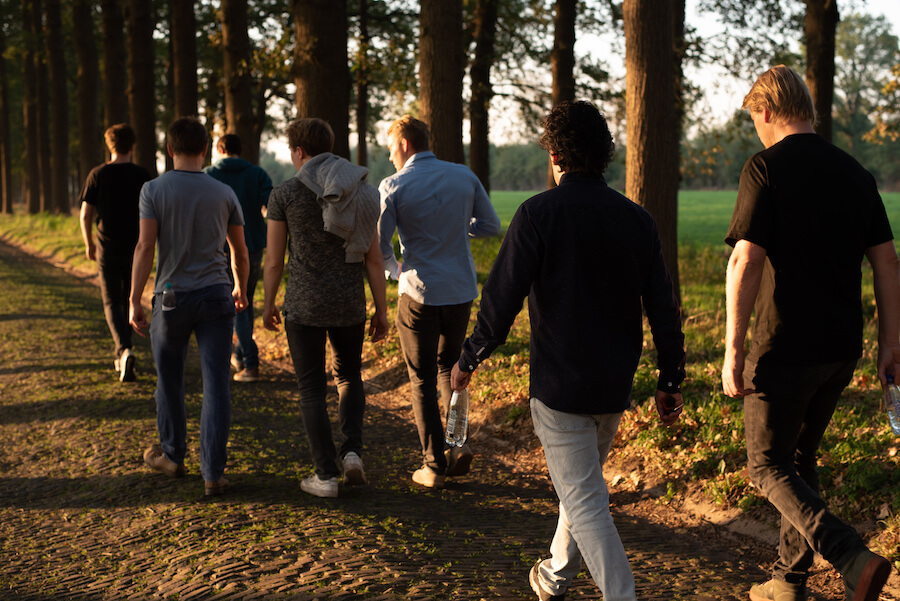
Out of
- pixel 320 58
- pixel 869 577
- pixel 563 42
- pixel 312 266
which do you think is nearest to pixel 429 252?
pixel 312 266

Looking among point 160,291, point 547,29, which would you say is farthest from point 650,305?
point 547,29

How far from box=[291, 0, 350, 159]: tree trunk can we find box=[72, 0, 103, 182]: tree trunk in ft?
52.5

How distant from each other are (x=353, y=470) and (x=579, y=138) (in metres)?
2.88

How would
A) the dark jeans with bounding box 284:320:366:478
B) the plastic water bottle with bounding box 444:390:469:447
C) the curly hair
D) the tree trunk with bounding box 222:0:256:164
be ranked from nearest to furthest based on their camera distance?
the curly hair < the plastic water bottle with bounding box 444:390:469:447 < the dark jeans with bounding box 284:320:366:478 < the tree trunk with bounding box 222:0:256:164

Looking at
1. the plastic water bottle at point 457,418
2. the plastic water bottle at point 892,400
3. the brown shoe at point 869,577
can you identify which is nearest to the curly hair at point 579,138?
the plastic water bottle at point 457,418

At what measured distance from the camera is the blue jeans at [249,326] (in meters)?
8.47

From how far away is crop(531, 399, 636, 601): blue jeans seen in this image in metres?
3.26

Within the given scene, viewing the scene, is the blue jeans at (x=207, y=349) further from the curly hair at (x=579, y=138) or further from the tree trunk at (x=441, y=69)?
the tree trunk at (x=441, y=69)

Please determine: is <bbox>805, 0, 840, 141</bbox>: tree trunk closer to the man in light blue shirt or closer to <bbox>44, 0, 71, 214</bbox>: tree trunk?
the man in light blue shirt

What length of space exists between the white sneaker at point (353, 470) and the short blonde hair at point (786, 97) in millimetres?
3166

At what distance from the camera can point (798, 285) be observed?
343cm

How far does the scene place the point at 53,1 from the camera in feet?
93.2

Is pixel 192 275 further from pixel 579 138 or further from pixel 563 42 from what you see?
pixel 563 42

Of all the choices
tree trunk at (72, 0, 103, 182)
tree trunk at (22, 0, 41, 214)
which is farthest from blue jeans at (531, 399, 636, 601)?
tree trunk at (22, 0, 41, 214)
